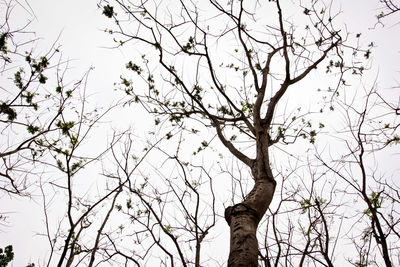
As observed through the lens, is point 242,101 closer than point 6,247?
No

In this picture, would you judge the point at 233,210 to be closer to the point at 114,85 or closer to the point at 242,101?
the point at 242,101

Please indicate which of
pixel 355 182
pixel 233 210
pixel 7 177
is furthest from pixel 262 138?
pixel 7 177

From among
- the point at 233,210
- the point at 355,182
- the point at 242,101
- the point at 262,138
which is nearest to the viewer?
the point at 233,210

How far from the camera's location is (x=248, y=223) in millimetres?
1836

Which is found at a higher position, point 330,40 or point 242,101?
point 330,40

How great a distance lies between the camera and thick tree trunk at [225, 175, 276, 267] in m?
1.58

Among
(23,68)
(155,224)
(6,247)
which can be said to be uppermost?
(23,68)

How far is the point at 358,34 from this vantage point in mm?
3818

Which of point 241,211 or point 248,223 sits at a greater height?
point 241,211

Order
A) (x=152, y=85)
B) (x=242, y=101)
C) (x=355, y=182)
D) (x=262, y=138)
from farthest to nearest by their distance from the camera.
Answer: (x=242, y=101) < (x=152, y=85) < (x=355, y=182) < (x=262, y=138)

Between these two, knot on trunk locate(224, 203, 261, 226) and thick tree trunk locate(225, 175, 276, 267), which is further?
knot on trunk locate(224, 203, 261, 226)

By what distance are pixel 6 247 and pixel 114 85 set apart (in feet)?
9.23

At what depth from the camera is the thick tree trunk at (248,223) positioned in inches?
62.2

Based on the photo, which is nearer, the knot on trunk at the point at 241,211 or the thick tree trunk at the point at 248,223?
the thick tree trunk at the point at 248,223
